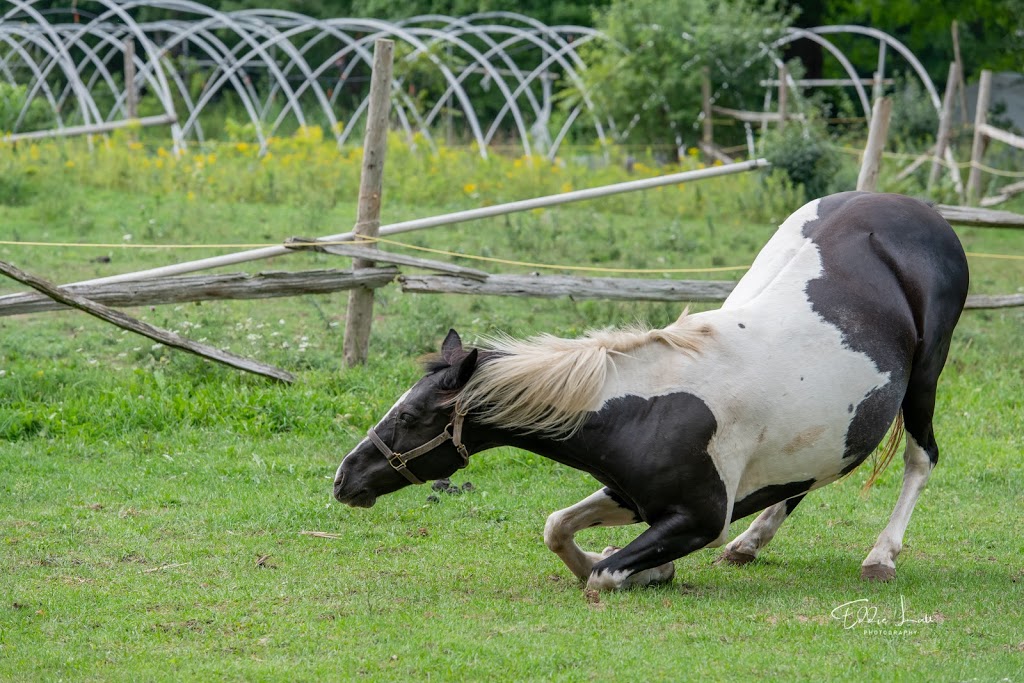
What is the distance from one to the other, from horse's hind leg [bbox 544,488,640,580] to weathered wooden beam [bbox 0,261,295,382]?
334cm

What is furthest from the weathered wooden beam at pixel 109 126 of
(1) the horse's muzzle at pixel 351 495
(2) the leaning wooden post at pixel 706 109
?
(2) the leaning wooden post at pixel 706 109

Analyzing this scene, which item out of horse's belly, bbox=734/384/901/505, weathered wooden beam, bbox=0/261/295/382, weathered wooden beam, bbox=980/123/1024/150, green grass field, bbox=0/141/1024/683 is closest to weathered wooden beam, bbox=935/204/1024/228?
green grass field, bbox=0/141/1024/683

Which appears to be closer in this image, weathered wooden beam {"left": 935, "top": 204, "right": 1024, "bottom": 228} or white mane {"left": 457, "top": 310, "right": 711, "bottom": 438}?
white mane {"left": 457, "top": 310, "right": 711, "bottom": 438}

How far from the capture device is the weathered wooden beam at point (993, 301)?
8.65m

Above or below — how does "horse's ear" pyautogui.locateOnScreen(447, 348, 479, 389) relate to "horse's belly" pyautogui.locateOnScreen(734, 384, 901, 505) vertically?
above

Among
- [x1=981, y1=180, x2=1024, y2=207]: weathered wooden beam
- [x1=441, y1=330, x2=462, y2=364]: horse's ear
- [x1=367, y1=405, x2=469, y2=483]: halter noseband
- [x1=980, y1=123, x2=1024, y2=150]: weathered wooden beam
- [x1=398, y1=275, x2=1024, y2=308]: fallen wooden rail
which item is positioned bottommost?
[x1=981, y1=180, x2=1024, y2=207]: weathered wooden beam

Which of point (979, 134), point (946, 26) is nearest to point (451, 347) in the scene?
point (979, 134)

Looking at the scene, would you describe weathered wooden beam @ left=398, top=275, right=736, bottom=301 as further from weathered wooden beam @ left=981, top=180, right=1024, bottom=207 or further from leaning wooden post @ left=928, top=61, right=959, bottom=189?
leaning wooden post @ left=928, top=61, right=959, bottom=189

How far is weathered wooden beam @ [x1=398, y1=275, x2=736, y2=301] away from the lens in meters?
7.73

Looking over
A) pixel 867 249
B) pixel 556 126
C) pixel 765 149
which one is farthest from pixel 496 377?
pixel 556 126

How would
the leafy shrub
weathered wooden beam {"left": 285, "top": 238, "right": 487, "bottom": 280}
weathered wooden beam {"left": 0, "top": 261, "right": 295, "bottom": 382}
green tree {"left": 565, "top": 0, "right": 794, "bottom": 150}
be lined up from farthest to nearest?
green tree {"left": 565, "top": 0, "right": 794, "bottom": 150} → the leafy shrub → weathered wooden beam {"left": 285, "top": 238, "right": 487, "bottom": 280} → weathered wooden beam {"left": 0, "top": 261, "right": 295, "bottom": 382}

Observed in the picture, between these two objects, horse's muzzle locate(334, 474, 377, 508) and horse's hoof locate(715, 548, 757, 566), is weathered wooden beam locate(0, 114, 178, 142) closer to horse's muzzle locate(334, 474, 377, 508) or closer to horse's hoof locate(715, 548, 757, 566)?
horse's muzzle locate(334, 474, 377, 508)

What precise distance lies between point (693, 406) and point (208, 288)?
3.95 metres

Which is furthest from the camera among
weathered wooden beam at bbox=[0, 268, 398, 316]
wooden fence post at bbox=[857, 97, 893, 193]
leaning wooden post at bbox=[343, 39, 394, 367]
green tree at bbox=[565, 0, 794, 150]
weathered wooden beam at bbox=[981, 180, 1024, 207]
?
green tree at bbox=[565, 0, 794, 150]
